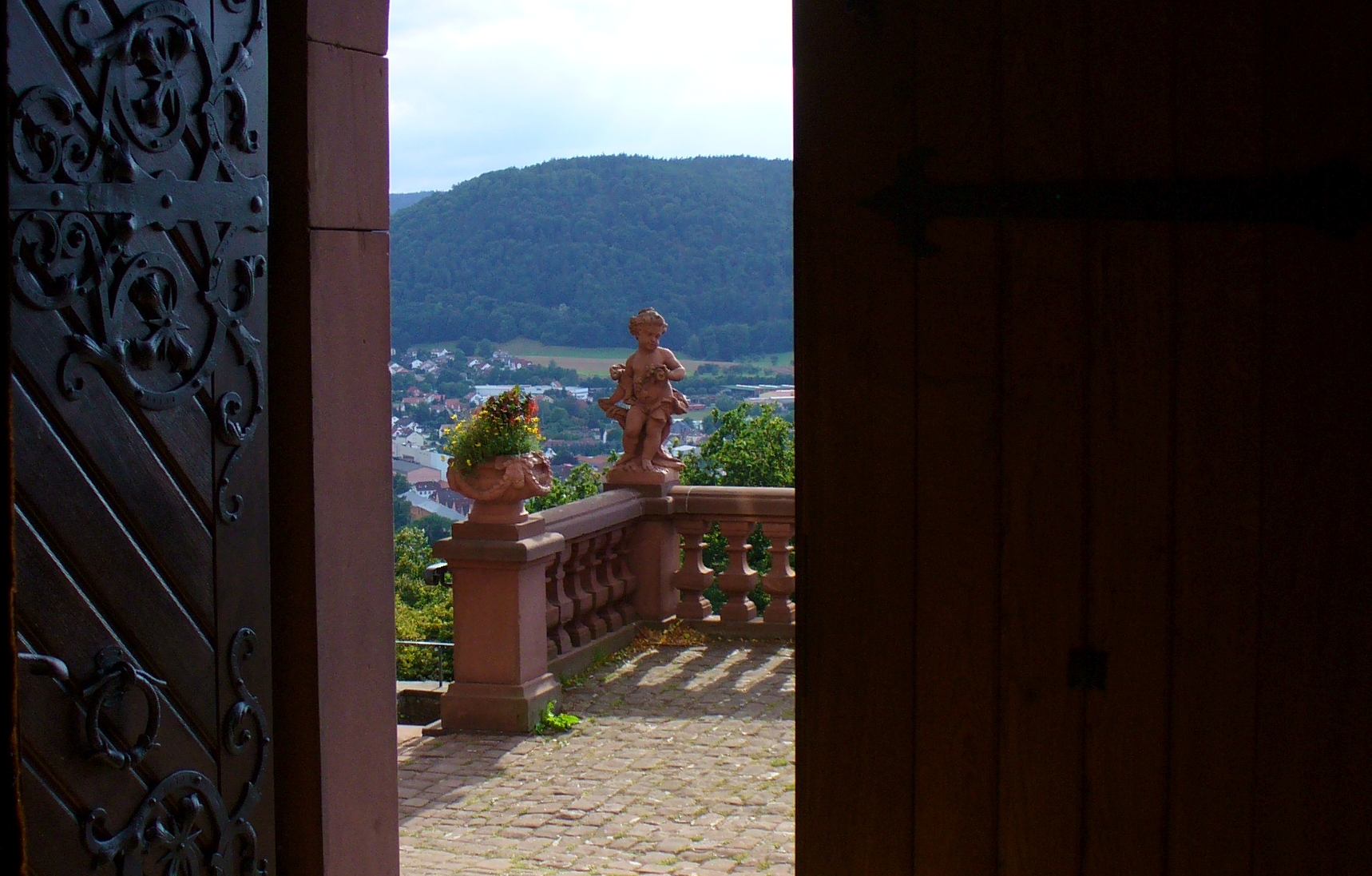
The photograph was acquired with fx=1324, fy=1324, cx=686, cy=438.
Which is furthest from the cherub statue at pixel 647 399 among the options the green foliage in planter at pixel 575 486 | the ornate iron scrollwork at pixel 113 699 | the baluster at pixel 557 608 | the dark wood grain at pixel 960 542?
the green foliage in planter at pixel 575 486

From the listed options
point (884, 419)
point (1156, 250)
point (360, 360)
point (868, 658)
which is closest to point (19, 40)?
point (360, 360)

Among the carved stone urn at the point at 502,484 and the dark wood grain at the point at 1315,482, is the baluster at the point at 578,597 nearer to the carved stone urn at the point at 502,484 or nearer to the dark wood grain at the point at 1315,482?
the carved stone urn at the point at 502,484

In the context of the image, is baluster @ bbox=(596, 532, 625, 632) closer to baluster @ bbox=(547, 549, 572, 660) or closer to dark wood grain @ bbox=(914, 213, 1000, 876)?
baluster @ bbox=(547, 549, 572, 660)

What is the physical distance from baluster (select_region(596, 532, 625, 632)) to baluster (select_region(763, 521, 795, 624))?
909 millimetres

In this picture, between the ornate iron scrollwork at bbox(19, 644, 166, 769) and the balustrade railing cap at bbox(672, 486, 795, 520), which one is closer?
the ornate iron scrollwork at bbox(19, 644, 166, 769)

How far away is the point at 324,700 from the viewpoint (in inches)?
128

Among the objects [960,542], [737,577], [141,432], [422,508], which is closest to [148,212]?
[141,432]

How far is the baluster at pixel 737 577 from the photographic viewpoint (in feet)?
26.9

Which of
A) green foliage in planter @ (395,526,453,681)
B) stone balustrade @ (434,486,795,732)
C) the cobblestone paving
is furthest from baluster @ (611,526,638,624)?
green foliage in planter @ (395,526,453,681)

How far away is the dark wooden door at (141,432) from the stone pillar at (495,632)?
3.48 metres

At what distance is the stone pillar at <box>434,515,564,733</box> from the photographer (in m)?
6.62

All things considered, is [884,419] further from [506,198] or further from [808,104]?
[506,198]

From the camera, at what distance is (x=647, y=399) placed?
27.2 ft

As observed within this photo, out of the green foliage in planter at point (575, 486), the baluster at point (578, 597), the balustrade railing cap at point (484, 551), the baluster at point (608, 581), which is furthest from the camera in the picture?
the green foliage in planter at point (575, 486)
